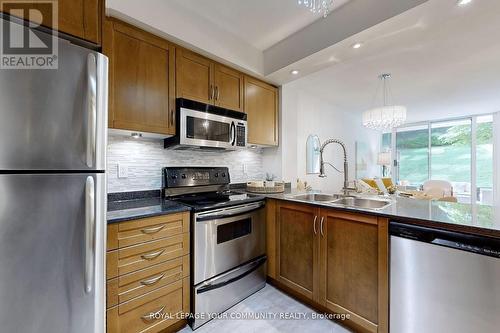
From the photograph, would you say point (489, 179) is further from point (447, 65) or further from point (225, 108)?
point (225, 108)

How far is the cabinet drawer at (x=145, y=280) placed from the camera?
4.28 feet

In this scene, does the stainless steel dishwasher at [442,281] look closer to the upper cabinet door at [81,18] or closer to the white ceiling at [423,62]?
the white ceiling at [423,62]

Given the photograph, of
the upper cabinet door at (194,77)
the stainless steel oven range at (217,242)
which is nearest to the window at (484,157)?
the stainless steel oven range at (217,242)

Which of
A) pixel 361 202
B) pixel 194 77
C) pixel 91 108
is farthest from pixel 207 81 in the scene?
pixel 361 202

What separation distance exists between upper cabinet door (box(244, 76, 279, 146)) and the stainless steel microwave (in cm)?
20

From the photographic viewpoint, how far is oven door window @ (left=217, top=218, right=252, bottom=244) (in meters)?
1.85

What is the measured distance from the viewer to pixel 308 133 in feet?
13.9

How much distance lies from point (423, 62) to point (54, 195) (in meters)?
3.91

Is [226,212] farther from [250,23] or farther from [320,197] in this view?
[250,23]

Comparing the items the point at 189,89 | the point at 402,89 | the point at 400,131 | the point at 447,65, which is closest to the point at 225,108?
the point at 189,89

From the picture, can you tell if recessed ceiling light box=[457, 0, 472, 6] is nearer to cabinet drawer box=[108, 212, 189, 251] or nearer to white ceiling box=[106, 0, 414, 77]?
white ceiling box=[106, 0, 414, 77]

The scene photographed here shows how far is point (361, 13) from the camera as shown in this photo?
1731 millimetres

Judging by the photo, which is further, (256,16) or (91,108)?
(256,16)

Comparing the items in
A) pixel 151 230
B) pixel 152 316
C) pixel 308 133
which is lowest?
pixel 152 316
